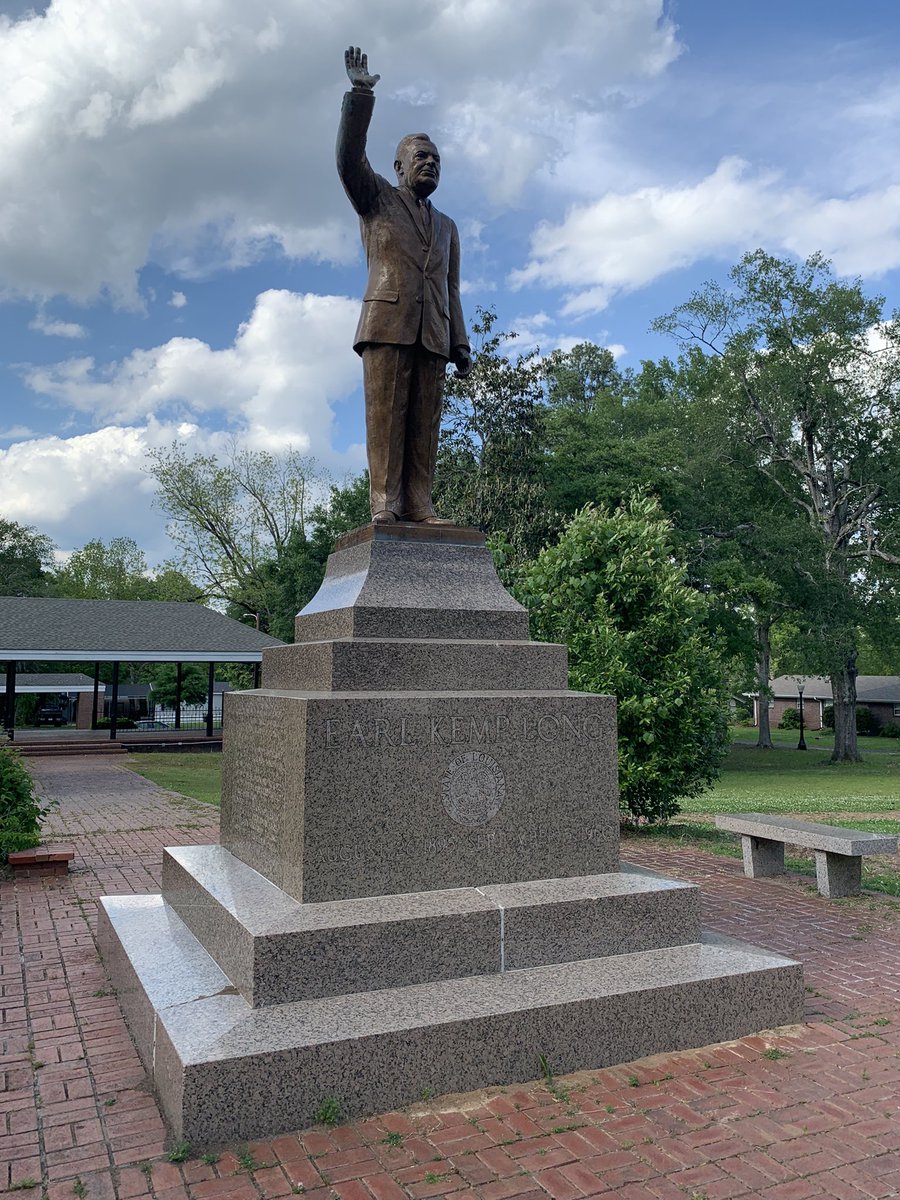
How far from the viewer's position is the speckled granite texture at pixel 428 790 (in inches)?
176

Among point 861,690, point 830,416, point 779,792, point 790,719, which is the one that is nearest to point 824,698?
point 861,690

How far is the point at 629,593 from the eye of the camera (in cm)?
1102

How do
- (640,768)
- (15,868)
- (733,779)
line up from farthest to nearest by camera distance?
(733,779) → (640,768) → (15,868)

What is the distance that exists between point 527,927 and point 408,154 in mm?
4543

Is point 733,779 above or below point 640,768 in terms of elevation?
below

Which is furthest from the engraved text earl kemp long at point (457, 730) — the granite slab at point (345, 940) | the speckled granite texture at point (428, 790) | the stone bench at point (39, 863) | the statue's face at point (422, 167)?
→ the stone bench at point (39, 863)

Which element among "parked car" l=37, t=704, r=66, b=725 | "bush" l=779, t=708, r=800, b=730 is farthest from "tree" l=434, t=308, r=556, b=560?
"bush" l=779, t=708, r=800, b=730

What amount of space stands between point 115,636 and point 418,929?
95.3 feet

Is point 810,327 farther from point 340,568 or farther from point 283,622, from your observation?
point 340,568

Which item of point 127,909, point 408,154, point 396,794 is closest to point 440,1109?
point 396,794

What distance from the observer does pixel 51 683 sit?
42.4 meters

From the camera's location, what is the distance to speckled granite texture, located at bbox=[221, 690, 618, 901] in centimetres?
447

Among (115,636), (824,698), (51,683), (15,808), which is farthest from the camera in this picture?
(824,698)

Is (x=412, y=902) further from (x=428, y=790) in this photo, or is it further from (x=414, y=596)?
(x=414, y=596)
